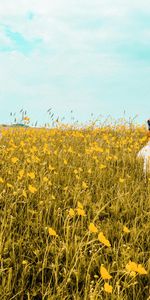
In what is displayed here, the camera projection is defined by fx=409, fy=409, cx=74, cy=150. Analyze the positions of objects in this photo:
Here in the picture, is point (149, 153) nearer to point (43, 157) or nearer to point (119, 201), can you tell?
point (43, 157)

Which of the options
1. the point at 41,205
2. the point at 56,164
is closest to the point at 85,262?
the point at 41,205

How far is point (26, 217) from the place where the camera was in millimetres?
3674

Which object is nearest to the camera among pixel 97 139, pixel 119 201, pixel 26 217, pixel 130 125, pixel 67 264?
pixel 67 264

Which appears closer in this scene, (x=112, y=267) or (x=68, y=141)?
(x=112, y=267)

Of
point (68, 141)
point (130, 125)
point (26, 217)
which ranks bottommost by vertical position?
point (26, 217)

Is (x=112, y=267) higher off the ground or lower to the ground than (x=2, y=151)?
lower

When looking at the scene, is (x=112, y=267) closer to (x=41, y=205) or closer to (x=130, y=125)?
(x=41, y=205)

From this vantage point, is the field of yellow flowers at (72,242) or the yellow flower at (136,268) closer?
the yellow flower at (136,268)

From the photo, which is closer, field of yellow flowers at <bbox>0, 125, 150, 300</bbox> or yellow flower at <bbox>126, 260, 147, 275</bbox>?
yellow flower at <bbox>126, 260, 147, 275</bbox>

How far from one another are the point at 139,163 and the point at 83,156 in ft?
2.87

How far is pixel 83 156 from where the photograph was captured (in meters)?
6.41

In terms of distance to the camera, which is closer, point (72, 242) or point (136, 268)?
point (136, 268)

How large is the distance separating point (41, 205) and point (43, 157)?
2.52m

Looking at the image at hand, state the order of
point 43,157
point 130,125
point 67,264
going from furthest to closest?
1. point 130,125
2. point 43,157
3. point 67,264
